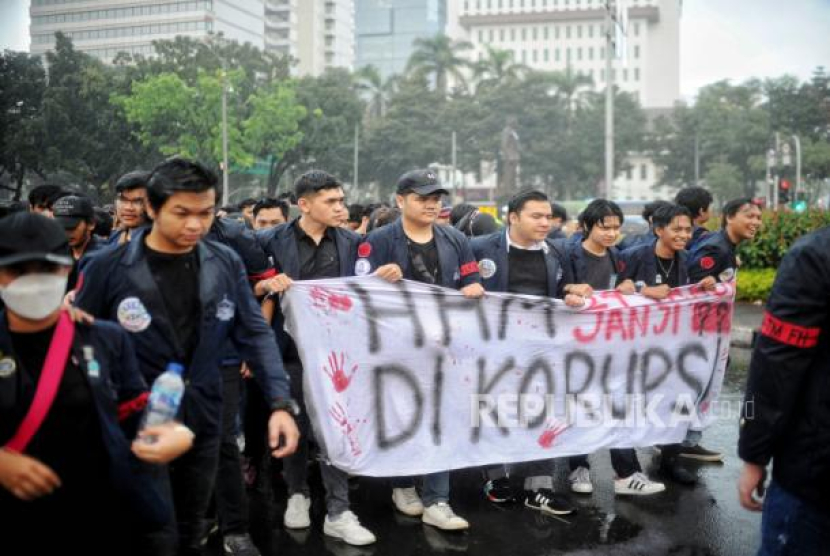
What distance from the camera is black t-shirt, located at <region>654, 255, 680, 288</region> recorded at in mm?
6195

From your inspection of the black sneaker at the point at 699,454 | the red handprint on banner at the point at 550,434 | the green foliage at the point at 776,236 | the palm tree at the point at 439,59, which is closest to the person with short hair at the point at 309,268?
the red handprint on banner at the point at 550,434

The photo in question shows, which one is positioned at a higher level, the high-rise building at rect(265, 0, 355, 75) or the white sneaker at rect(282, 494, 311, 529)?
the high-rise building at rect(265, 0, 355, 75)

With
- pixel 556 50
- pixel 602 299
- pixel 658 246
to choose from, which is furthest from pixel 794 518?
pixel 556 50

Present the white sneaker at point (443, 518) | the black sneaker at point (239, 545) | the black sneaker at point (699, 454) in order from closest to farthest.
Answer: the black sneaker at point (239, 545), the white sneaker at point (443, 518), the black sneaker at point (699, 454)

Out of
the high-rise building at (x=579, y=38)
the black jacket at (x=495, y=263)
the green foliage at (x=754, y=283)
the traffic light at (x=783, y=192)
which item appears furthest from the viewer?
the high-rise building at (x=579, y=38)

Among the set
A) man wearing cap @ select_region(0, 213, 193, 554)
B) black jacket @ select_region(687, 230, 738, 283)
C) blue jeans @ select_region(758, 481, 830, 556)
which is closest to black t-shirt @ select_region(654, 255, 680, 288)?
black jacket @ select_region(687, 230, 738, 283)

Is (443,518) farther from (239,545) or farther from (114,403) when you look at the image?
(114,403)

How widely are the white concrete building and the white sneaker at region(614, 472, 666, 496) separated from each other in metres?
133

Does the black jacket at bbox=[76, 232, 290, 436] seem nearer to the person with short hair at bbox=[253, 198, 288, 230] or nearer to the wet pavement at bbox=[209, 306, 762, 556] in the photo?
the wet pavement at bbox=[209, 306, 762, 556]

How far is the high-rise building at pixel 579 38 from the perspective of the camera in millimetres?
134375

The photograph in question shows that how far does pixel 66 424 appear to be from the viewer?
2.54m

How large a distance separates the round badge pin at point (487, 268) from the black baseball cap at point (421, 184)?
59cm

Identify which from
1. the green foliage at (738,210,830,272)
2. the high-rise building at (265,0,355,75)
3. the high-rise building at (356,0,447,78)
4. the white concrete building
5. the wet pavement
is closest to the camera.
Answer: the wet pavement

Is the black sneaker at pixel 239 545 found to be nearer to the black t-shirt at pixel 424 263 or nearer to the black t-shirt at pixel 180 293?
the black t-shirt at pixel 180 293
